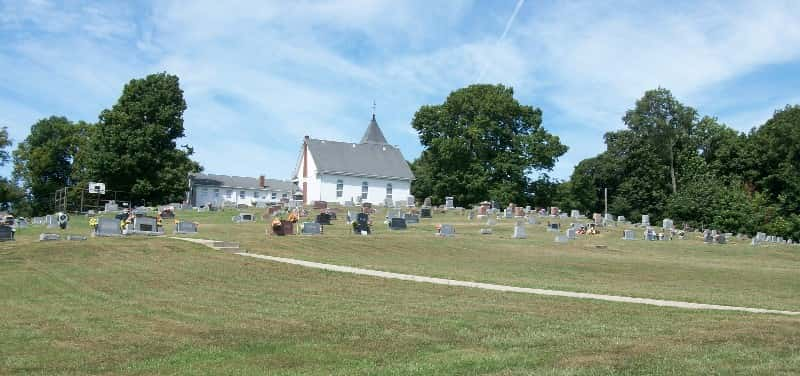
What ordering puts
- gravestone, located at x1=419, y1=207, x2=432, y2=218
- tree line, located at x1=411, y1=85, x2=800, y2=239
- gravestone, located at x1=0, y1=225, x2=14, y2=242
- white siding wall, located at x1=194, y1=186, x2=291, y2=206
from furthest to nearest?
white siding wall, located at x1=194, y1=186, x2=291, y2=206 → tree line, located at x1=411, y1=85, x2=800, y2=239 → gravestone, located at x1=419, y1=207, x2=432, y2=218 → gravestone, located at x1=0, y1=225, x2=14, y2=242

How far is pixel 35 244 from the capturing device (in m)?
23.2

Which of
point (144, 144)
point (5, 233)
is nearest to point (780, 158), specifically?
point (144, 144)

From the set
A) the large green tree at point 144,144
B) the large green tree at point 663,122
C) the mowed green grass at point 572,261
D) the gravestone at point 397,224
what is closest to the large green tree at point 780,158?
the large green tree at point 663,122

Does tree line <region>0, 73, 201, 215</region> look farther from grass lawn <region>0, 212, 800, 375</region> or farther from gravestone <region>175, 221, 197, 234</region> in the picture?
grass lawn <region>0, 212, 800, 375</region>

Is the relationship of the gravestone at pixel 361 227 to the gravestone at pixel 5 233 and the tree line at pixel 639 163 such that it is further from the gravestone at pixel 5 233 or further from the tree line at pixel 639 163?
the tree line at pixel 639 163

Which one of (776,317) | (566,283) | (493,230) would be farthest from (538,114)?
(776,317)

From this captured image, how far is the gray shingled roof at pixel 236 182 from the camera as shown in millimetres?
79250

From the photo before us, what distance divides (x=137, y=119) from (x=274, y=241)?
1608 inches

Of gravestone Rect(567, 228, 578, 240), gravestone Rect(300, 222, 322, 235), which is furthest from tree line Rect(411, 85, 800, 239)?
gravestone Rect(300, 222, 322, 235)

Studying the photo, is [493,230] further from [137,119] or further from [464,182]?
[137,119]

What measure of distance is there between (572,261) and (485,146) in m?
43.9

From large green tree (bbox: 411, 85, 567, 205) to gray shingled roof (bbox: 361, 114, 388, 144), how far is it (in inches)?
297

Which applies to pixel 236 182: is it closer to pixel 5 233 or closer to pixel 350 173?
pixel 350 173

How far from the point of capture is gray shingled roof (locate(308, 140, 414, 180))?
65.1 metres
